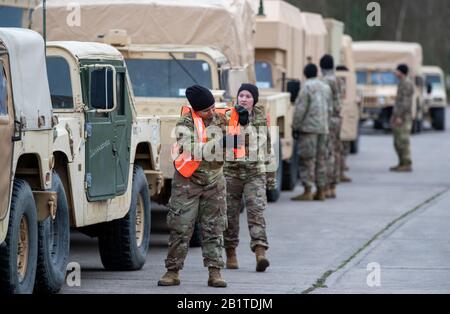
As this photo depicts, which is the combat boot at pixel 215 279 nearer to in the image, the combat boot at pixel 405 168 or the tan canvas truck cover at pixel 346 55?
the combat boot at pixel 405 168

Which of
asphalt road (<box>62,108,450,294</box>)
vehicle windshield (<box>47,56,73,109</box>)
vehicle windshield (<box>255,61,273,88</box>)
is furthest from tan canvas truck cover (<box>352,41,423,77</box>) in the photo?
vehicle windshield (<box>47,56,73,109</box>)

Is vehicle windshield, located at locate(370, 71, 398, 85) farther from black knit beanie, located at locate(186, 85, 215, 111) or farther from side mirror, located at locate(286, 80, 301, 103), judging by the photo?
black knit beanie, located at locate(186, 85, 215, 111)

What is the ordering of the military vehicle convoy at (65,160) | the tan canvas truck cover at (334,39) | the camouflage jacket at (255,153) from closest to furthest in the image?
1. the military vehicle convoy at (65,160)
2. the camouflage jacket at (255,153)
3. the tan canvas truck cover at (334,39)

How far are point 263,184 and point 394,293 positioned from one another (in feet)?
6.51

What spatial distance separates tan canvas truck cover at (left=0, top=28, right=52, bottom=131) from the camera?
9.61m

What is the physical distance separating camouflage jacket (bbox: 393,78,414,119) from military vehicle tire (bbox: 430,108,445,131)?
60.2ft

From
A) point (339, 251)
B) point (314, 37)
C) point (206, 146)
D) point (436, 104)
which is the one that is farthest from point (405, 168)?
point (436, 104)

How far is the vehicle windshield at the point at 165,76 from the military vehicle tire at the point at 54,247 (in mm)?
4780

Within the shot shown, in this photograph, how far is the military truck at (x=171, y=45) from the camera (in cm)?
1534

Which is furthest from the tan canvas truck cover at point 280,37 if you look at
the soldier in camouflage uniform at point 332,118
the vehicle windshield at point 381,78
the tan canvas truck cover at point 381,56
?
the vehicle windshield at point 381,78

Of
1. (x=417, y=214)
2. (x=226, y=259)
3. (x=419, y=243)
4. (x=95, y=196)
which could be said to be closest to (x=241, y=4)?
(x=417, y=214)

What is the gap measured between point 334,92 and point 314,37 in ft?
17.0

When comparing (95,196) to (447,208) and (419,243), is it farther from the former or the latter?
(447,208)

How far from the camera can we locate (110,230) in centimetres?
1223
